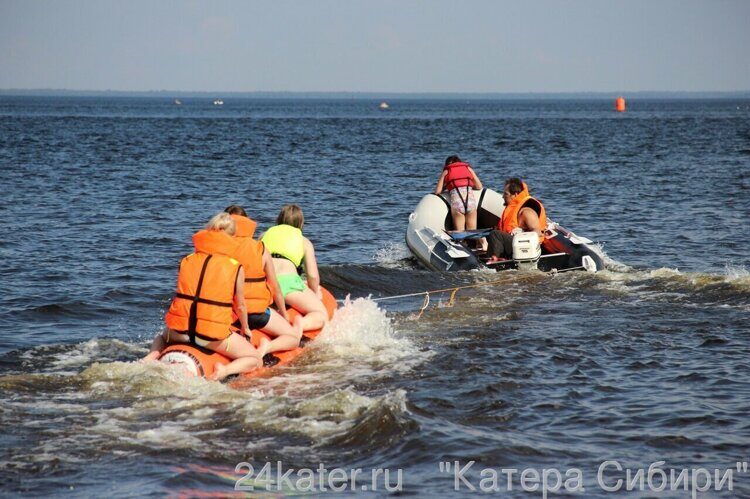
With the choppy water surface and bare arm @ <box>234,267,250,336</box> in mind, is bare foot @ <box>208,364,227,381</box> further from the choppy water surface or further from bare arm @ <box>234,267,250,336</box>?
bare arm @ <box>234,267,250,336</box>

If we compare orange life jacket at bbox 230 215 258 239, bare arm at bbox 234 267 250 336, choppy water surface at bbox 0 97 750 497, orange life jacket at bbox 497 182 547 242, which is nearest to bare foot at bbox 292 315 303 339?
choppy water surface at bbox 0 97 750 497

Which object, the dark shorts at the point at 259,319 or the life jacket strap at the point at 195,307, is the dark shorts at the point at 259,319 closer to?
the dark shorts at the point at 259,319

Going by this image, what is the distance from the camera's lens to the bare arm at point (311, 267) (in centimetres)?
789

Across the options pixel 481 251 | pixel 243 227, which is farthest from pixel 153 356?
pixel 481 251

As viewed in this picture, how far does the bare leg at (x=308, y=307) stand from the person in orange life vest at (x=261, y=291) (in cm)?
23

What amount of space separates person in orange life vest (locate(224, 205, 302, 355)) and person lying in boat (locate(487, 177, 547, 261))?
4576 millimetres

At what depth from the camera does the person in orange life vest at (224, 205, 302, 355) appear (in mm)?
7109

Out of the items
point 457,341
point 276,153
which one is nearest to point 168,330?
point 457,341

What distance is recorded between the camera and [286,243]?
7836 mm

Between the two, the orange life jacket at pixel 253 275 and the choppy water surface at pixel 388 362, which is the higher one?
the orange life jacket at pixel 253 275

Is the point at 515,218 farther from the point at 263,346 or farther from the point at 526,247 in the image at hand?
the point at 263,346

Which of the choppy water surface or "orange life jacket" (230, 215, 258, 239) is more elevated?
"orange life jacket" (230, 215, 258, 239)

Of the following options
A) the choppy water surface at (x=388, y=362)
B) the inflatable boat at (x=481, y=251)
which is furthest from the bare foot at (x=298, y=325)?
the inflatable boat at (x=481, y=251)

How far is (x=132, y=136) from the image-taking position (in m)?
47.2
